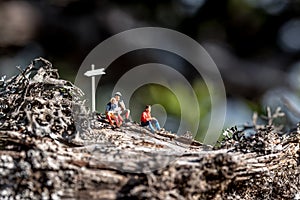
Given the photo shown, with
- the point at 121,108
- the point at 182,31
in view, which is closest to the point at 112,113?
the point at 121,108

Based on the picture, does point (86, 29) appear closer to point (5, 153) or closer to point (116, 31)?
point (116, 31)

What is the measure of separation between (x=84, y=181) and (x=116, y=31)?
546 mm

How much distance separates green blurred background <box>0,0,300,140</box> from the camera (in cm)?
80

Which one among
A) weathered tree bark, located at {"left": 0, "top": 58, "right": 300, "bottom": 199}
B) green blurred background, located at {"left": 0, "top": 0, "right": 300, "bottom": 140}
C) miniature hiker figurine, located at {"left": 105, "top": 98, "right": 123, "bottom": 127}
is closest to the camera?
weathered tree bark, located at {"left": 0, "top": 58, "right": 300, "bottom": 199}

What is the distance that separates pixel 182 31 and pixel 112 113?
2.08 feet

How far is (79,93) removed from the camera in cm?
41

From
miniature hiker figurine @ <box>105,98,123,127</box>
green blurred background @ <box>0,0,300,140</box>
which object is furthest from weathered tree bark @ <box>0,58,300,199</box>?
green blurred background @ <box>0,0,300,140</box>

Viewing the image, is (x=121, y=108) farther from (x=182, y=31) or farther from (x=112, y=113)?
(x=182, y=31)

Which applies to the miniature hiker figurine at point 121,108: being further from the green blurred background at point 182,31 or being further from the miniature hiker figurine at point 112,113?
the green blurred background at point 182,31

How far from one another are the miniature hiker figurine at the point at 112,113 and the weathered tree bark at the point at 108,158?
0.01 meters

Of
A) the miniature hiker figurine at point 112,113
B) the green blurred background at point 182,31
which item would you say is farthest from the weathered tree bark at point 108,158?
the green blurred background at point 182,31

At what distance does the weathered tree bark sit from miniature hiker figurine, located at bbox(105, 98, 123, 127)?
1cm

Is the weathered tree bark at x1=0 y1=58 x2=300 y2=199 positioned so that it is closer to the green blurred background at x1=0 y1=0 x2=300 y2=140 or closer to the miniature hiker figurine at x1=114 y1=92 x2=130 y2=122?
the miniature hiker figurine at x1=114 y1=92 x2=130 y2=122

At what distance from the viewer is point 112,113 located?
0.42m
